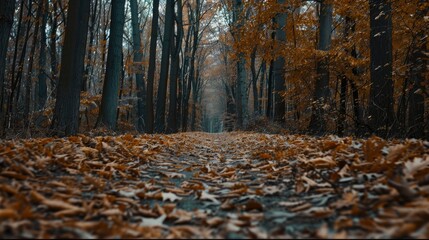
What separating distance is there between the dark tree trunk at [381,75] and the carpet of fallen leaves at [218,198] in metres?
2.99

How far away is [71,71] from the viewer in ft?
21.9

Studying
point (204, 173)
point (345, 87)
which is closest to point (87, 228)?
point (204, 173)

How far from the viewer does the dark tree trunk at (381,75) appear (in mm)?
6031

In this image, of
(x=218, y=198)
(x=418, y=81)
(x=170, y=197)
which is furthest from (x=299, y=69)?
(x=170, y=197)

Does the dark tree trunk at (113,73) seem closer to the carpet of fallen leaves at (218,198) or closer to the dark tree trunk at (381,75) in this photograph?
the carpet of fallen leaves at (218,198)

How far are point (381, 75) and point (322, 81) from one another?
385cm

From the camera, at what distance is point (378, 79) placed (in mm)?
6328

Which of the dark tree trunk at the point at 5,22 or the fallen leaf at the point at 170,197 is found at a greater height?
the dark tree trunk at the point at 5,22

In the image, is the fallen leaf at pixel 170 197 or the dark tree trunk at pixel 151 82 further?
the dark tree trunk at pixel 151 82

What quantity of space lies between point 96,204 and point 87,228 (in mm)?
524

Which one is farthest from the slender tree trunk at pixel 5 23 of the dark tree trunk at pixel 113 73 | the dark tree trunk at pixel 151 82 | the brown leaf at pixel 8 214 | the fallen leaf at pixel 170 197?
the dark tree trunk at pixel 151 82

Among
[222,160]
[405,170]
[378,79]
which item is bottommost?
[222,160]

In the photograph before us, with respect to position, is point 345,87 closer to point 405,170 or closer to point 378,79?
point 378,79

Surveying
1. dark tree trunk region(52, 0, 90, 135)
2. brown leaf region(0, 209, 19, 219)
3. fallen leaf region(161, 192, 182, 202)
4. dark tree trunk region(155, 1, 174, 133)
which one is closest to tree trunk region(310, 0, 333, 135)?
dark tree trunk region(52, 0, 90, 135)
